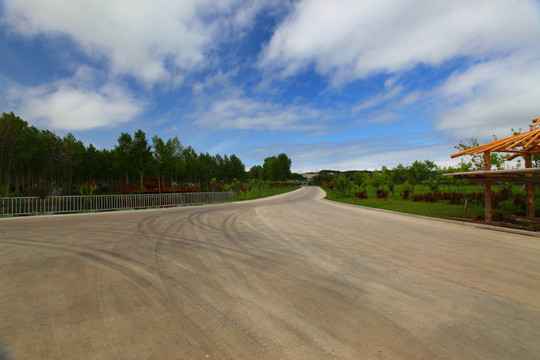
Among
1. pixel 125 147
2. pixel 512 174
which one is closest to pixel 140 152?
pixel 125 147

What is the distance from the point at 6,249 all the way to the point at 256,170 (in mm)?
84350

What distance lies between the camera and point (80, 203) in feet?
49.9

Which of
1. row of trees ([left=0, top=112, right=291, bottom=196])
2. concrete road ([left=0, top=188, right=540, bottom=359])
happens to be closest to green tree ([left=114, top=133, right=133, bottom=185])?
row of trees ([left=0, top=112, right=291, bottom=196])

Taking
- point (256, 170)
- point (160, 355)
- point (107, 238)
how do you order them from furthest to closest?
point (256, 170)
point (107, 238)
point (160, 355)

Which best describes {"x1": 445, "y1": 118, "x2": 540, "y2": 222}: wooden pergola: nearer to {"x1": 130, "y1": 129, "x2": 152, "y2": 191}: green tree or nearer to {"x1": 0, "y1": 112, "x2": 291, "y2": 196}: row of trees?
{"x1": 0, "y1": 112, "x2": 291, "y2": 196}: row of trees

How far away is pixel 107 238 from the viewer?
7.05m

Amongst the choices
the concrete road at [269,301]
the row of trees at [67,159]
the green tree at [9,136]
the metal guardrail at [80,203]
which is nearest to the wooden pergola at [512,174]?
the concrete road at [269,301]

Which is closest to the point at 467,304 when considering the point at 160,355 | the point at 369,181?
the point at 160,355

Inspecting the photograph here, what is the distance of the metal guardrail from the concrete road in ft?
A: 34.0

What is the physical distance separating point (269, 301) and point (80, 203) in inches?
672

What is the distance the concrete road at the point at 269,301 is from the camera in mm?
2346

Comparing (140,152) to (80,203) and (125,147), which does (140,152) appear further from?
(80,203)

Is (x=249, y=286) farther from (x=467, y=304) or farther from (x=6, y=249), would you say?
(x=6, y=249)

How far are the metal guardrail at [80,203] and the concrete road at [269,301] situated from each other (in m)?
10.4
